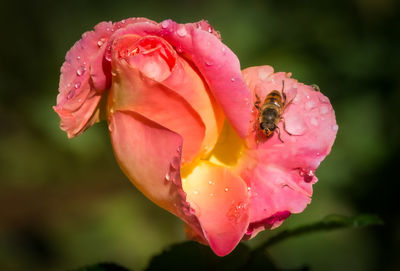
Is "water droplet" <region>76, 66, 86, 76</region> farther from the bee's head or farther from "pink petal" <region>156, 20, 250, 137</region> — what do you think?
the bee's head

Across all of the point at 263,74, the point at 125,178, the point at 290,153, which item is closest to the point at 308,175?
the point at 290,153

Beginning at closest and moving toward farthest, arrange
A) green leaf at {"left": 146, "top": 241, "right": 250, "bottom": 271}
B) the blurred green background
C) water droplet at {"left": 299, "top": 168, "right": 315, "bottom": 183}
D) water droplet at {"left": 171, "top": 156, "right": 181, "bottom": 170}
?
water droplet at {"left": 171, "top": 156, "right": 181, "bottom": 170}, water droplet at {"left": 299, "top": 168, "right": 315, "bottom": 183}, green leaf at {"left": 146, "top": 241, "right": 250, "bottom": 271}, the blurred green background

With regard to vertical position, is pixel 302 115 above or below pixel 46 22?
above

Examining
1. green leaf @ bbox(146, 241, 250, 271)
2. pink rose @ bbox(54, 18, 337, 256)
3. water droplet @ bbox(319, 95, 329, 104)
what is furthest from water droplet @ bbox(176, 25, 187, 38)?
green leaf @ bbox(146, 241, 250, 271)

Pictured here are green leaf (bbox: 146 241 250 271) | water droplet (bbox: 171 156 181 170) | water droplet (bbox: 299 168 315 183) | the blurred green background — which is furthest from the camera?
the blurred green background

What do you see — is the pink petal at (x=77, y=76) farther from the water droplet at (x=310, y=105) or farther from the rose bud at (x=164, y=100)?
the water droplet at (x=310, y=105)

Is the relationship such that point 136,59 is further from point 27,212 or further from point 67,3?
point 67,3

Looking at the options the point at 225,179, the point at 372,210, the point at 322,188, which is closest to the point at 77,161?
the point at 322,188

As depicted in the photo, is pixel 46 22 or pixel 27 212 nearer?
pixel 27 212

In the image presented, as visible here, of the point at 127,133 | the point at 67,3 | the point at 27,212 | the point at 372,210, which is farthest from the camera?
the point at 67,3
